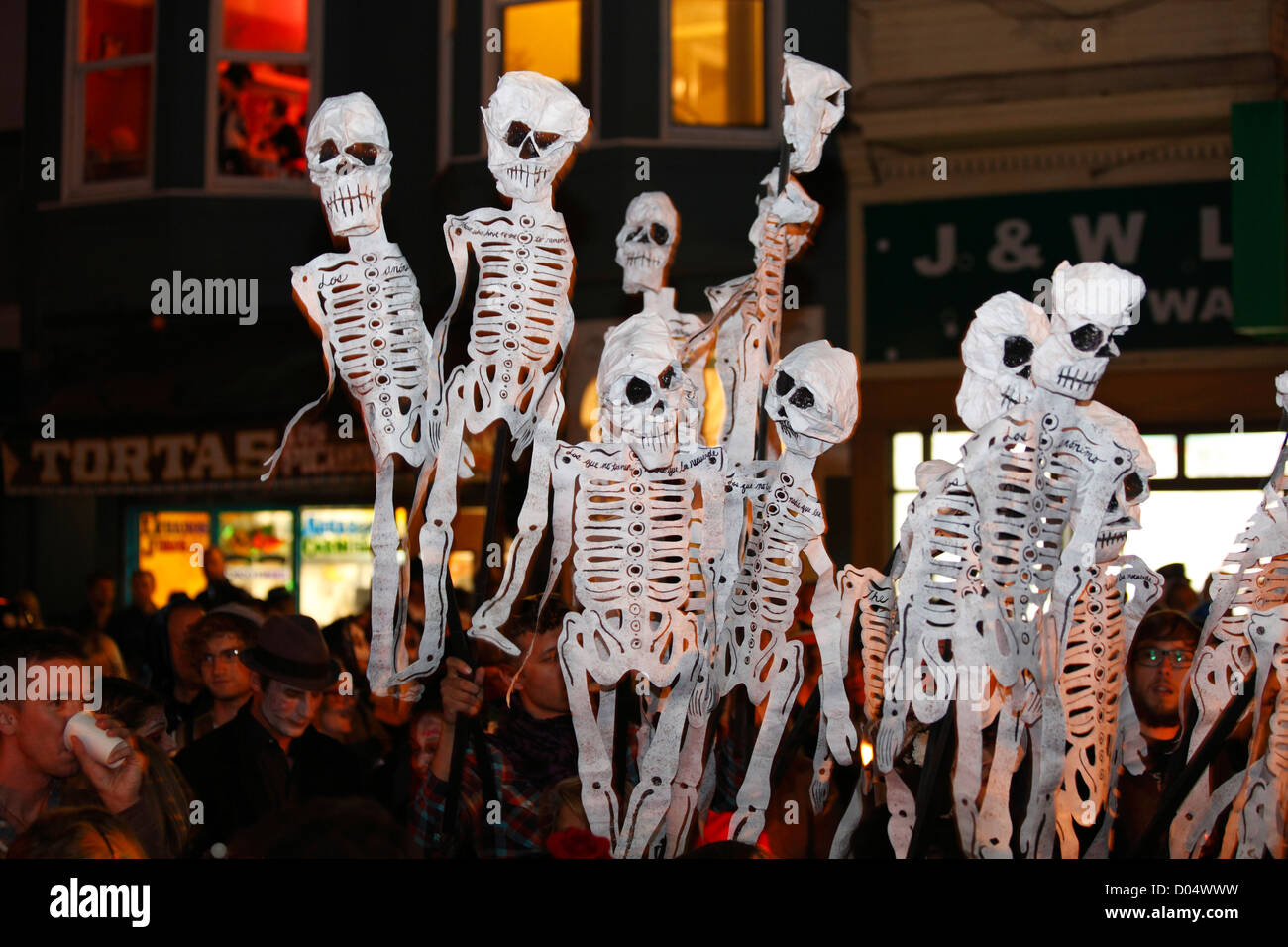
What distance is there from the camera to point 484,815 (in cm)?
328

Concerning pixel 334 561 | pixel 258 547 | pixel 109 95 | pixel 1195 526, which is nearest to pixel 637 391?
pixel 1195 526

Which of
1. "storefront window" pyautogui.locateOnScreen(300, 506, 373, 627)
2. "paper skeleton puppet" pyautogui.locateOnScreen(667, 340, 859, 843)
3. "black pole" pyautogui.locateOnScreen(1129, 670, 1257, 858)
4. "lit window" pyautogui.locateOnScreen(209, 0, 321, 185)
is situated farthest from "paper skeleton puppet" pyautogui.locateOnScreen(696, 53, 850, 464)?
"lit window" pyautogui.locateOnScreen(209, 0, 321, 185)

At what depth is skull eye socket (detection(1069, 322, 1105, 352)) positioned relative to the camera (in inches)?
115

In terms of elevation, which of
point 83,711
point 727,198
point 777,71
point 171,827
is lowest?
point 171,827

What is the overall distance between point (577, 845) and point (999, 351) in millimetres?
1462

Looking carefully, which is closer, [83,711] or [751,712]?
[83,711]

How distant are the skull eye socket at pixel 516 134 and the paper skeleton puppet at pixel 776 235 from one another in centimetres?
66

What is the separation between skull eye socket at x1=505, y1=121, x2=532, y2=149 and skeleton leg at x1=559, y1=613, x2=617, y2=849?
118cm

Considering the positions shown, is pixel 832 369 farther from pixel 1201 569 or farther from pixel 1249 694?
pixel 1201 569

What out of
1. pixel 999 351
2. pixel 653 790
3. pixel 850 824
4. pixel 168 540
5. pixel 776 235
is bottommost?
pixel 850 824

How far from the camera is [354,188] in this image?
3396 millimetres

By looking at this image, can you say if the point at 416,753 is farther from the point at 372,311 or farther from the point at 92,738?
the point at 372,311

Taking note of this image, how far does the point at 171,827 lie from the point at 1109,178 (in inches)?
269

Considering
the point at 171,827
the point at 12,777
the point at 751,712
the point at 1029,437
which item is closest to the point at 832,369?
the point at 1029,437
